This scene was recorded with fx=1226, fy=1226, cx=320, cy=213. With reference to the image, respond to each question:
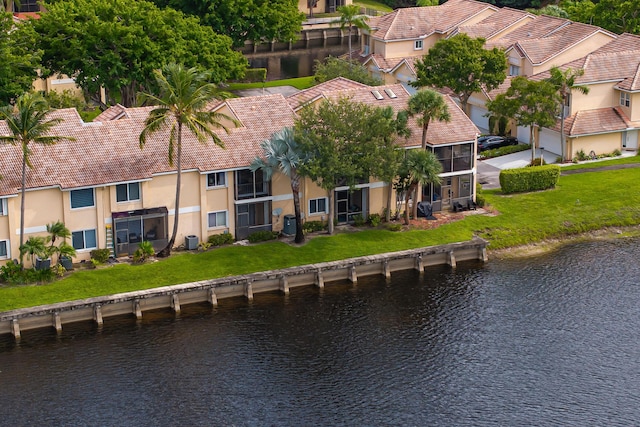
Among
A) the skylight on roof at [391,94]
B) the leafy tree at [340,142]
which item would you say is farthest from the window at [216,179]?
the skylight on roof at [391,94]

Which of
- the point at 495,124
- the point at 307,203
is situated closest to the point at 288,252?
the point at 307,203

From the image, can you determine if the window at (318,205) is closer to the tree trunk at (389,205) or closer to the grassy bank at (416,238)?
the grassy bank at (416,238)

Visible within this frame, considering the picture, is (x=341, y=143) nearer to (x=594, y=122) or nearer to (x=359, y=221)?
(x=359, y=221)

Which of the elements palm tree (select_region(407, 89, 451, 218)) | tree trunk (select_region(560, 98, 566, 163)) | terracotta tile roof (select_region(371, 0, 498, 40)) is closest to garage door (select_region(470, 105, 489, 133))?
tree trunk (select_region(560, 98, 566, 163))

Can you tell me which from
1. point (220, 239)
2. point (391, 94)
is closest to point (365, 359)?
point (220, 239)

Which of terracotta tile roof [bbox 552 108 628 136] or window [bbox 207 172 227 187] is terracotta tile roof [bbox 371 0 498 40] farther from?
window [bbox 207 172 227 187]
